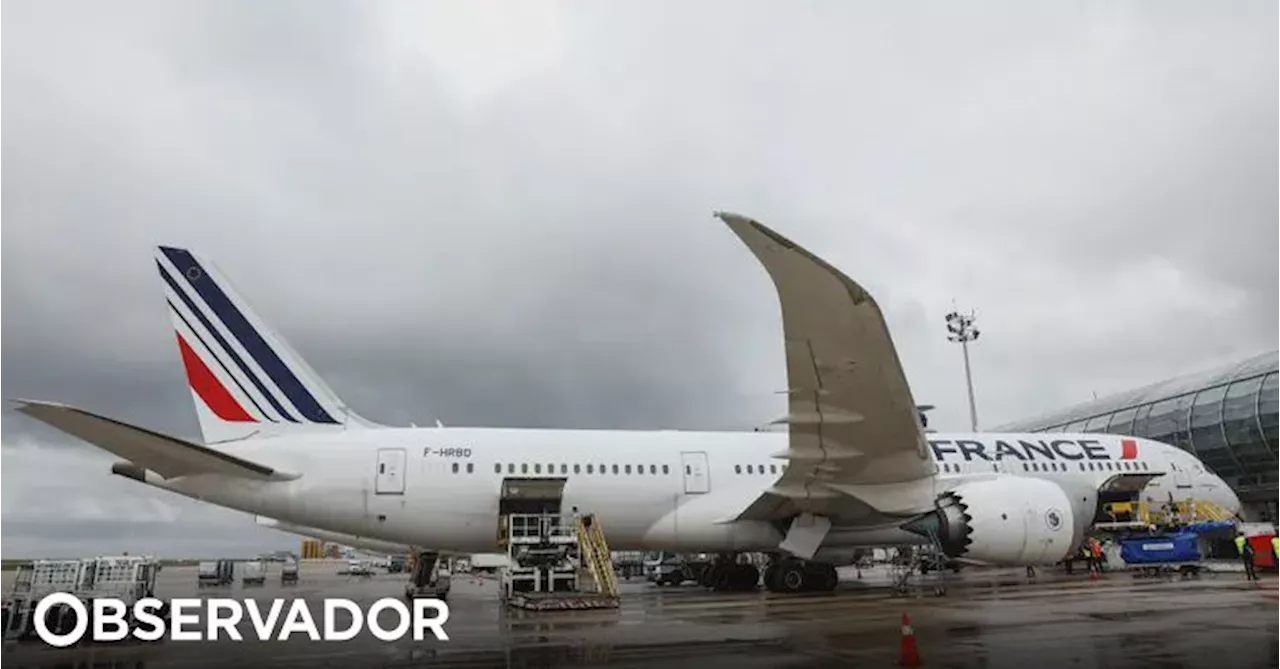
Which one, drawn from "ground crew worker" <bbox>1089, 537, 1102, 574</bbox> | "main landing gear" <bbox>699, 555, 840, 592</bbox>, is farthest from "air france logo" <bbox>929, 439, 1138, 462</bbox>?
"ground crew worker" <bbox>1089, 537, 1102, 574</bbox>

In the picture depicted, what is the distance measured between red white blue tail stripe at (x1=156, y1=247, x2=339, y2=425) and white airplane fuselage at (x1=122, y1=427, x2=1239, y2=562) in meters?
0.83

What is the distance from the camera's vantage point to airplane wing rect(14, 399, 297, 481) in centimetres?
1235

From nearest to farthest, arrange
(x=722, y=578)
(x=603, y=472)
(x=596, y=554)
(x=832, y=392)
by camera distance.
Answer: (x=832, y=392) → (x=596, y=554) → (x=603, y=472) → (x=722, y=578)

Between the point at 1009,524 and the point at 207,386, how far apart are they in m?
14.8

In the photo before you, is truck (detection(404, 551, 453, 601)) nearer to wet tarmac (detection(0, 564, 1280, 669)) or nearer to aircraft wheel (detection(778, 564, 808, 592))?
wet tarmac (detection(0, 564, 1280, 669))

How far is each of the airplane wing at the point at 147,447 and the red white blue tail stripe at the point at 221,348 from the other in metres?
1.62

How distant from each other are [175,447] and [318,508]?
280 cm

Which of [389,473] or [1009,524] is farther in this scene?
[389,473]

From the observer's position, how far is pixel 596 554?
53.1 ft

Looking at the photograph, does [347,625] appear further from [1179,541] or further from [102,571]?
[1179,541]

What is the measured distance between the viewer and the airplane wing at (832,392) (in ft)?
36.0

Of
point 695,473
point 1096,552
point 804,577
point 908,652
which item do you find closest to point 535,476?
point 695,473

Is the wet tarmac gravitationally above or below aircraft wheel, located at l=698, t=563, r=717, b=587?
below

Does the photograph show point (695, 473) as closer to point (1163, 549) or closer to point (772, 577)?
point (772, 577)
